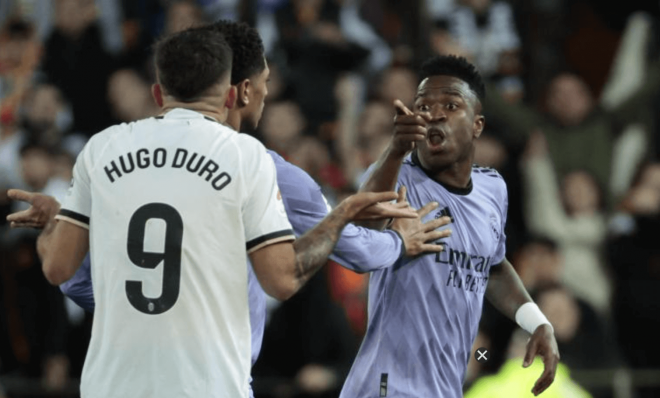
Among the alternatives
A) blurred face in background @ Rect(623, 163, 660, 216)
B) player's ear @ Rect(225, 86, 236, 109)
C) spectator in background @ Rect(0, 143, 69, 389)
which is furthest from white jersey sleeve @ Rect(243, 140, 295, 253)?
blurred face in background @ Rect(623, 163, 660, 216)

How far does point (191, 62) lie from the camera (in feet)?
14.5

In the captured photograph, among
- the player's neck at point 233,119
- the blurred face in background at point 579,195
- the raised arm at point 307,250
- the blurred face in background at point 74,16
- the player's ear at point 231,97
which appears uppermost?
the blurred face in background at point 74,16

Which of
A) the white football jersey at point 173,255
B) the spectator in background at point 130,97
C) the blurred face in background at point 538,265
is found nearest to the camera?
the white football jersey at point 173,255

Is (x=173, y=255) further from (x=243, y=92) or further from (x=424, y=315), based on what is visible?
(x=424, y=315)

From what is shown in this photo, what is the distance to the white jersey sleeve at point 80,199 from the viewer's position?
4387 mm

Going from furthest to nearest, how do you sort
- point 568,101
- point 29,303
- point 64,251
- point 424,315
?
point 568,101 < point 29,303 < point 424,315 < point 64,251

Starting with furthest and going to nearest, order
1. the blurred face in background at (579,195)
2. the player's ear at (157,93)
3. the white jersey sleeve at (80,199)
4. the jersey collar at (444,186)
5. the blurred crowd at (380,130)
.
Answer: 1. the blurred face in background at (579,195)
2. the blurred crowd at (380,130)
3. the jersey collar at (444,186)
4. the player's ear at (157,93)
5. the white jersey sleeve at (80,199)

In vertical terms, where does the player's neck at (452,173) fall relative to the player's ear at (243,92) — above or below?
below

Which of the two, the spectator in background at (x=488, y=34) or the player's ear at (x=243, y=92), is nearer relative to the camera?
the player's ear at (x=243, y=92)

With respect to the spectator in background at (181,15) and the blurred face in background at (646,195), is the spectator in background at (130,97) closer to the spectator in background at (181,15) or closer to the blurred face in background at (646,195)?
the spectator in background at (181,15)

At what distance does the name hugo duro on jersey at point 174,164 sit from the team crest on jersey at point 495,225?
200 cm

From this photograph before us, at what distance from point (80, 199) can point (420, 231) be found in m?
1.64

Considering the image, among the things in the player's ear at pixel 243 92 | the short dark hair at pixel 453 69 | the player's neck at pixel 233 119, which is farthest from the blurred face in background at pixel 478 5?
the player's neck at pixel 233 119

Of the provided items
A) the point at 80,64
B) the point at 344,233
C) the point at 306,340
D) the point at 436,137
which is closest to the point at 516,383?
the point at 306,340
